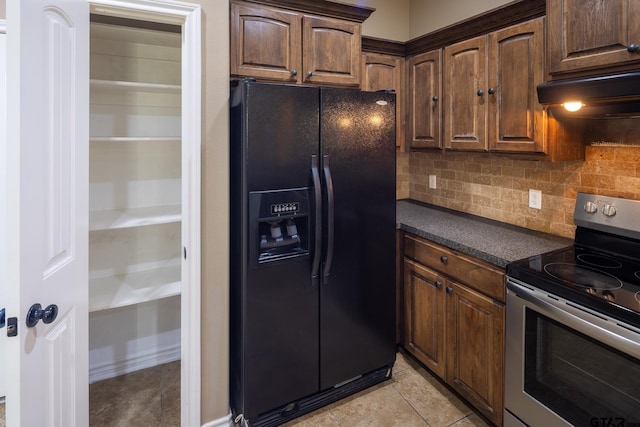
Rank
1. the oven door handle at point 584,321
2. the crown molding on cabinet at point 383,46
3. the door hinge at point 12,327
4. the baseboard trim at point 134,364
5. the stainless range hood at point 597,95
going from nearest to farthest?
the door hinge at point 12,327 < the oven door handle at point 584,321 < the stainless range hood at point 597,95 < the baseboard trim at point 134,364 < the crown molding on cabinet at point 383,46

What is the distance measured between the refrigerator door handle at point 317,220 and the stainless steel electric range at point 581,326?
933mm

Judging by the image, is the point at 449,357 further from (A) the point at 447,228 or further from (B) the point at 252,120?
(B) the point at 252,120

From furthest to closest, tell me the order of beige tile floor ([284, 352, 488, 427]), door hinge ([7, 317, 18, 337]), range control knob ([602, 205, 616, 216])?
beige tile floor ([284, 352, 488, 427])
range control knob ([602, 205, 616, 216])
door hinge ([7, 317, 18, 337])

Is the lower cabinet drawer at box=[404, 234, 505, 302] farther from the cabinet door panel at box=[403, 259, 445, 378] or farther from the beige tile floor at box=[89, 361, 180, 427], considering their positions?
the beige tile floor at box=[89, 361, 180, 427]

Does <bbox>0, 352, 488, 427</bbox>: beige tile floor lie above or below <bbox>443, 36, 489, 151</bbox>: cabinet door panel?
below

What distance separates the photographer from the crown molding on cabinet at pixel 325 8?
204 centimetres

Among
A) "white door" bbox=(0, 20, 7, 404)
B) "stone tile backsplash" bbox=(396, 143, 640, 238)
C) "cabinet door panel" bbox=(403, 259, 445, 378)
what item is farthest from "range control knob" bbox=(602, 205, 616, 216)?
"white door" bbox=(0, 20, 7, 404)

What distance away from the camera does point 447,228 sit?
234 centimetres

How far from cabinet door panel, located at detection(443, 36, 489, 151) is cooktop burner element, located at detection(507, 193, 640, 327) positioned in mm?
703

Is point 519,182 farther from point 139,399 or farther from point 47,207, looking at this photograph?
point 139,399

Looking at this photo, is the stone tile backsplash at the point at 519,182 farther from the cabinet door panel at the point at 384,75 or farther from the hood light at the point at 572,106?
the cabinet door panel at the point at 384,75

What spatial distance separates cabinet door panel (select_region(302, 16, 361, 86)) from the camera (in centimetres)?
212

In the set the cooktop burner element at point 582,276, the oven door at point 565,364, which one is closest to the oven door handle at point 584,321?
the oven door at point 565,364

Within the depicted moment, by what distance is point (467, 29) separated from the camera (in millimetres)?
2291
